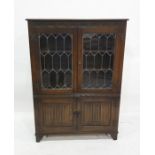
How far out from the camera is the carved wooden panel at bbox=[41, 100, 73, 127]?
2.81 metres

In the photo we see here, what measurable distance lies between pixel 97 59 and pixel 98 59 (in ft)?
0.04

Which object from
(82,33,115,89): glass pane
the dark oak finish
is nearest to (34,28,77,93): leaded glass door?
the dark oak finish

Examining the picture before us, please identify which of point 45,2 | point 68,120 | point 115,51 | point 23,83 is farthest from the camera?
point 23,83

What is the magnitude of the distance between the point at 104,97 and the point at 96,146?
56 cm

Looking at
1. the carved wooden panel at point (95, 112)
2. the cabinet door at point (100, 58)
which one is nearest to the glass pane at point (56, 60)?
the cabinet door at point (100, 58)

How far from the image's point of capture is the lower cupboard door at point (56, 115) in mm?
2809

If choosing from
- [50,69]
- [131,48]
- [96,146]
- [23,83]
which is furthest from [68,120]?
[131,48]

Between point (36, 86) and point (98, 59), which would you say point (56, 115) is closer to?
point (36, 86)

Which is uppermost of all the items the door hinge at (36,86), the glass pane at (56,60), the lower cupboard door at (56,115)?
the glass pane at (56,60)

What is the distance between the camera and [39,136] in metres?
2.90

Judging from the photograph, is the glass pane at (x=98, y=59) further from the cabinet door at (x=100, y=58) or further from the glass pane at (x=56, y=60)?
the glass pane at (x=56, y=60)

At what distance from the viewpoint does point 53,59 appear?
269 cm

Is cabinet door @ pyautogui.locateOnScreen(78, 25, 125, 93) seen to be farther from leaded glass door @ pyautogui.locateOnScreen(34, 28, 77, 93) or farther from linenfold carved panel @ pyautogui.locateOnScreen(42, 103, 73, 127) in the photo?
linenfold carved panel @ pyautogui.locateOnScreen(42, 103, 73, 127)

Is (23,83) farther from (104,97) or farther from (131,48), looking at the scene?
(131,48)
